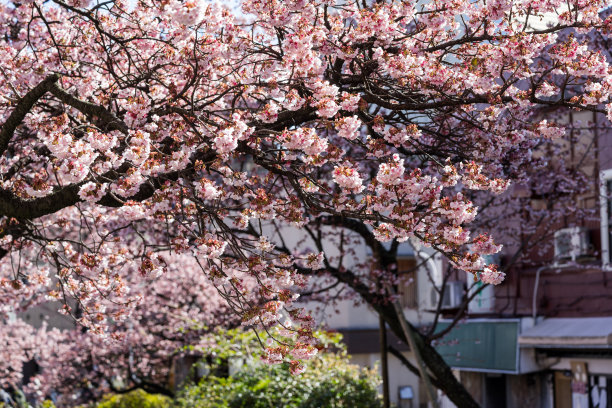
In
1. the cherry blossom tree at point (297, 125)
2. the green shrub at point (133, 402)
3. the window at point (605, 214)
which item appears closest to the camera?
the cherry blossom tree at point (297, 125)

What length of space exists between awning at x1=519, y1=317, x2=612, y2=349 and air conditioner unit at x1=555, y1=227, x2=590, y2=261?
48.6 inches

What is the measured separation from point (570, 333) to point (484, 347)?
3034 mm

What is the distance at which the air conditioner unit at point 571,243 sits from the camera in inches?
601

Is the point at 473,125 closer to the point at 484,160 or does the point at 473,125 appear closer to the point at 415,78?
the point at 484,160

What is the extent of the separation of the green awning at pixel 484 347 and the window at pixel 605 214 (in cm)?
277

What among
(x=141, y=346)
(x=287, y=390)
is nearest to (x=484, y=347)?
(x=287, y=390)

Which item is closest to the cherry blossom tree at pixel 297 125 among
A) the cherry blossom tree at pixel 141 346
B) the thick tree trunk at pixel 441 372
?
the thick tree trunk at pixel 441 372

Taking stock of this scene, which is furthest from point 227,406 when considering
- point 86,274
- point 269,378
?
point 86,274

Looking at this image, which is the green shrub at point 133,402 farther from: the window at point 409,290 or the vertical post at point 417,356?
the window at point 409,290

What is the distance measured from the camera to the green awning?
673 inches

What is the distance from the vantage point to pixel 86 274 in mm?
7500

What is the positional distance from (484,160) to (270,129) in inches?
80.9

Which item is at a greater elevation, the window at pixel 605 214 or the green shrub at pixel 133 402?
the window at pixel 605 214

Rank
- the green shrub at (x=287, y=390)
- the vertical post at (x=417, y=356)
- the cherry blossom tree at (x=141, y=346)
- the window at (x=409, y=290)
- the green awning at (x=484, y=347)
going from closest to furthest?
the vertical post at (x=417, y=356) → the green shrub at (x=287, y=390) → the green awning at (x=484, y=347) → the cherry blossom tree at (x=141, y=346) → the window at (x=409, y=290)
